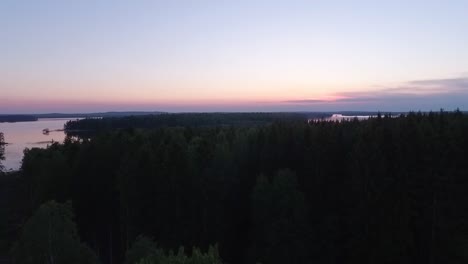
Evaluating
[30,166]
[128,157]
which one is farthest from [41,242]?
[30,166]

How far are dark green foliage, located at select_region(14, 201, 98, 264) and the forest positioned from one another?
0.14 feet

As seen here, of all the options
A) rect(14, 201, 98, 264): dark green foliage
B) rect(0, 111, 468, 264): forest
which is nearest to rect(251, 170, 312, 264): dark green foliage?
rect(0, 111, 468, 264): forest

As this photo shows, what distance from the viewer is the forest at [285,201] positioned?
2722 cm

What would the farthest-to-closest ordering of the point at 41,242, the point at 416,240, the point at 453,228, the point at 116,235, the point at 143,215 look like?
the point at 116,235 → the point at 143,215 → the point at 416,240 → the point at 453,228 → the point at 41,242

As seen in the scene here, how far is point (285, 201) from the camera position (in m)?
Answer: 29.9

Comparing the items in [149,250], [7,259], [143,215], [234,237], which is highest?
[149,250]

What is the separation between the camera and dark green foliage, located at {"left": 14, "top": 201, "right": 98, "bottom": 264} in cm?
1872

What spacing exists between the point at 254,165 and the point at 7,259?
2318 centimetres

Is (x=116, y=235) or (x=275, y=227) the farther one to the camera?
(x=116, y=235)

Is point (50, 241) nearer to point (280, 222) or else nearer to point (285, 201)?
point (280, 222)

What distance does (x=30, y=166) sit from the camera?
166 ft

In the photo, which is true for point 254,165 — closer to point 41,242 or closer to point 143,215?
point 143,215

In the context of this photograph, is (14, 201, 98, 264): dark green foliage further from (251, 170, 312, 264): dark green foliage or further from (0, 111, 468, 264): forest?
(251, 170, 312, 264): dark green foliage

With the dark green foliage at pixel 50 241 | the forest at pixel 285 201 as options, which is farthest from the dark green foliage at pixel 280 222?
the dark green foliage at pixel 50 241
